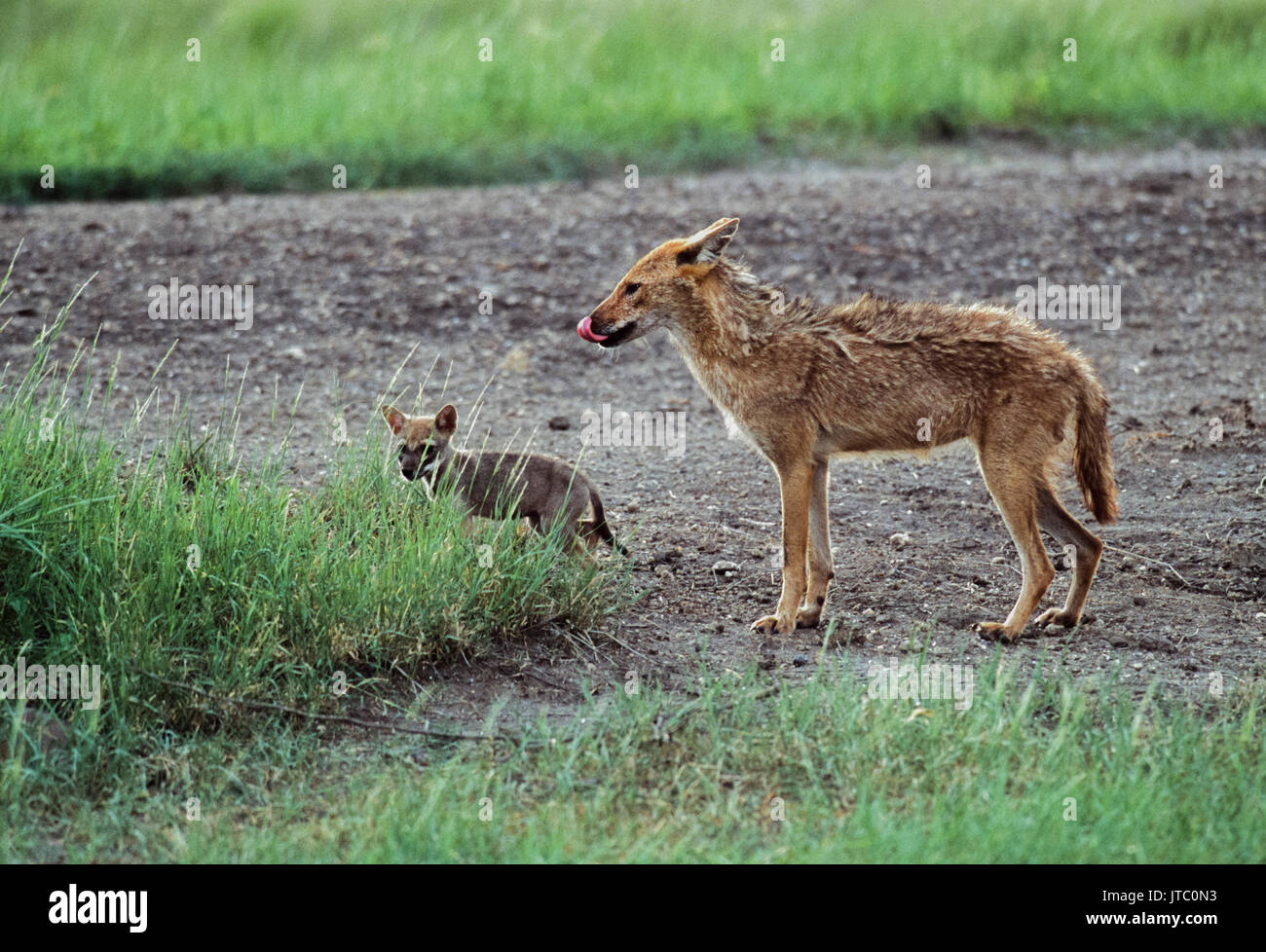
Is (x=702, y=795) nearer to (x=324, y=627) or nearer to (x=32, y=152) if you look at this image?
(x=324, y=627)

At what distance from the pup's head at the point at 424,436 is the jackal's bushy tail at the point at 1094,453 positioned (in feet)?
9.39

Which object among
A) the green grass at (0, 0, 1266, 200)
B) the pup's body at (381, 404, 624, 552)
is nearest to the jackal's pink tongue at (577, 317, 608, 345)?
the pup's body at (381, 404, 624, 552)

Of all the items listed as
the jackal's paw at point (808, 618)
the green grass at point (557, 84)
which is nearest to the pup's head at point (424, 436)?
the jackal's paw at point (808, 618)

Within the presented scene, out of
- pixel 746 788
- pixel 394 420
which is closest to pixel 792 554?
pixel 746 788

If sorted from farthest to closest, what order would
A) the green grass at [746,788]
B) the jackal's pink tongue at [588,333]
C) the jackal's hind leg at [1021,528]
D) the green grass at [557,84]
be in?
the green grass at [557,84], the jackal's pink tongue at [588,333], the jackal's hind leg at [1021,528], the green grass at [746,788]

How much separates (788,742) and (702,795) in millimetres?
404

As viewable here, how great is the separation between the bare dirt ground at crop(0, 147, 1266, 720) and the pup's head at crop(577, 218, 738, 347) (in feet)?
3.95

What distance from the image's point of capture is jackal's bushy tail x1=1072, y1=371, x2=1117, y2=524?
641cm

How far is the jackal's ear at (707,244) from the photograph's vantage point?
6609mm

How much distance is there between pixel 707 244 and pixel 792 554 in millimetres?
1430

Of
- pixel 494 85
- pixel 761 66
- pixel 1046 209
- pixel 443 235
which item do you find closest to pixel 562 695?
pixel 443 235

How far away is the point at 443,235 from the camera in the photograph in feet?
37.2

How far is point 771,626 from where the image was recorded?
21.1 ft

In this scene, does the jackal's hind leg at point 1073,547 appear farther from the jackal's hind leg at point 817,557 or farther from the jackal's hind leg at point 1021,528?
the jackal's hind leg at point 817,557
